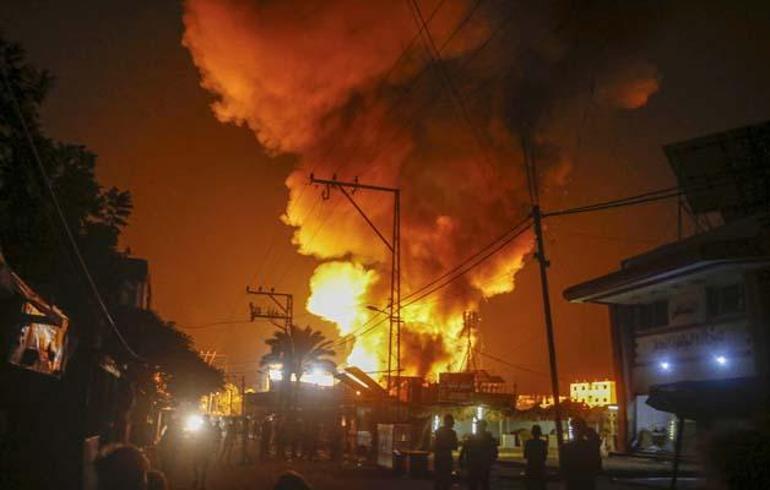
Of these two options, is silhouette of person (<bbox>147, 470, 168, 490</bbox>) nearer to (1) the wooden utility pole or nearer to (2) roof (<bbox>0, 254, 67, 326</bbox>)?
(2) roof (<bbox>0, 254, 67, 326</bbox>)

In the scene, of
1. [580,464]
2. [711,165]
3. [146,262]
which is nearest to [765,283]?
[711,165]

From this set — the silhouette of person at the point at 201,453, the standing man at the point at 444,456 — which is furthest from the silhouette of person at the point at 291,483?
the silhouette of person at the point at 201,453

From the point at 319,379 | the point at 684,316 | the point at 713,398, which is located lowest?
the point at 713,398

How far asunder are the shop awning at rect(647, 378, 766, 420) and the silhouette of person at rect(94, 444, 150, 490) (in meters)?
10.6

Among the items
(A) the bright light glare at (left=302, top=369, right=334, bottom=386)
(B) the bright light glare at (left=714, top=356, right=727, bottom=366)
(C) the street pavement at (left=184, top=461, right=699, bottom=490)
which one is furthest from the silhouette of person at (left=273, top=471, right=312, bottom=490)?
(A) the bright light glare at (left=302, top=369, right=334, bottom=386)

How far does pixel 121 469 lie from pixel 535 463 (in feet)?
27.3

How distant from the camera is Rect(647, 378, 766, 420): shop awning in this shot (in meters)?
12.3

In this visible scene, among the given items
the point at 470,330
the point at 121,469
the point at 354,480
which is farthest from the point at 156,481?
the point at 470,330

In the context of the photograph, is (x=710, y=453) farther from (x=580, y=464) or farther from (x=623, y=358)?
(x=623, y=358)

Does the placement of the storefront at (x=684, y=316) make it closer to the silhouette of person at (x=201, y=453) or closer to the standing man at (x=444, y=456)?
the standing man at (x=444, y=456)

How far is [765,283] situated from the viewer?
22125mm

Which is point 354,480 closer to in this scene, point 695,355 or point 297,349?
point 695,355

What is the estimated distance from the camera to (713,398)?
41.4 feet

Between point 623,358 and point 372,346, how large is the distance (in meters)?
40.1
